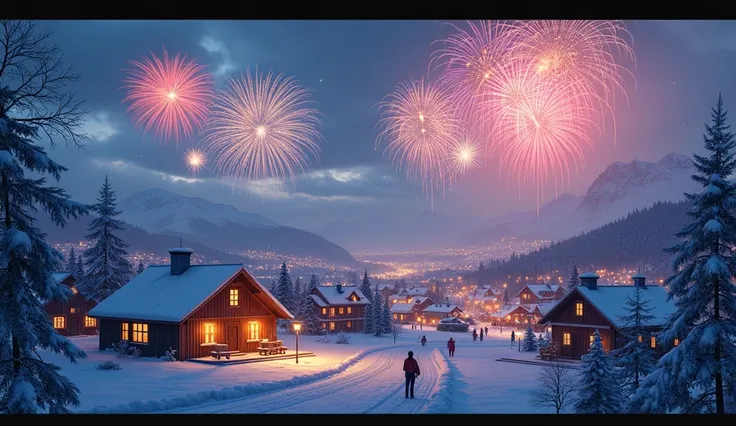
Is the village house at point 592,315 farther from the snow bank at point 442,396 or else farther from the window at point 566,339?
the snow bank at point 442,396

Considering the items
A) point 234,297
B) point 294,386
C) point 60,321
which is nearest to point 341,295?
point 60,321

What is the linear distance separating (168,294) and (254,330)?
648 cm

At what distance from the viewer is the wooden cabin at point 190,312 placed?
3756cm

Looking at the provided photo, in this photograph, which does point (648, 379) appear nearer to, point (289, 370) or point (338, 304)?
point (289, 370)

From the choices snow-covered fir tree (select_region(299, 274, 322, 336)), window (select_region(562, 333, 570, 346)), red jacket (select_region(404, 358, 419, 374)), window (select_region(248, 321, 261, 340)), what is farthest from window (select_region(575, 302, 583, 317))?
snow-covered fir tree (select_region(299, 274, 322, 336))

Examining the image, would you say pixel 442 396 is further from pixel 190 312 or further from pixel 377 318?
pixel 377 318

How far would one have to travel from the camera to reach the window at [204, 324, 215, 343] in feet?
126

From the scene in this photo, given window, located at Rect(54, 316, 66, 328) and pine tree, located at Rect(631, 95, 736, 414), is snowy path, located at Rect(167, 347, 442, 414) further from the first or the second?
window, located at Rect(54, 316, 66, 328)

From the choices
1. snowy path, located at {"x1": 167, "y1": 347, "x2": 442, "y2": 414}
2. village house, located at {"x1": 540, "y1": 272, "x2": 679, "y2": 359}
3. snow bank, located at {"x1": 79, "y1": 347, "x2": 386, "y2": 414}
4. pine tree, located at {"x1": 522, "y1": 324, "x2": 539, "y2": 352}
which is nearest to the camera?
snow bank, located at {"x1": 79, "y1": 347, "x2": 386, "y2": 414}

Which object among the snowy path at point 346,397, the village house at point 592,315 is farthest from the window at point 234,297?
the village house at point 592,315

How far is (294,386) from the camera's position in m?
27.8

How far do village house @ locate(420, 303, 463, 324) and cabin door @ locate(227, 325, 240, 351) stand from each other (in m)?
81.3
